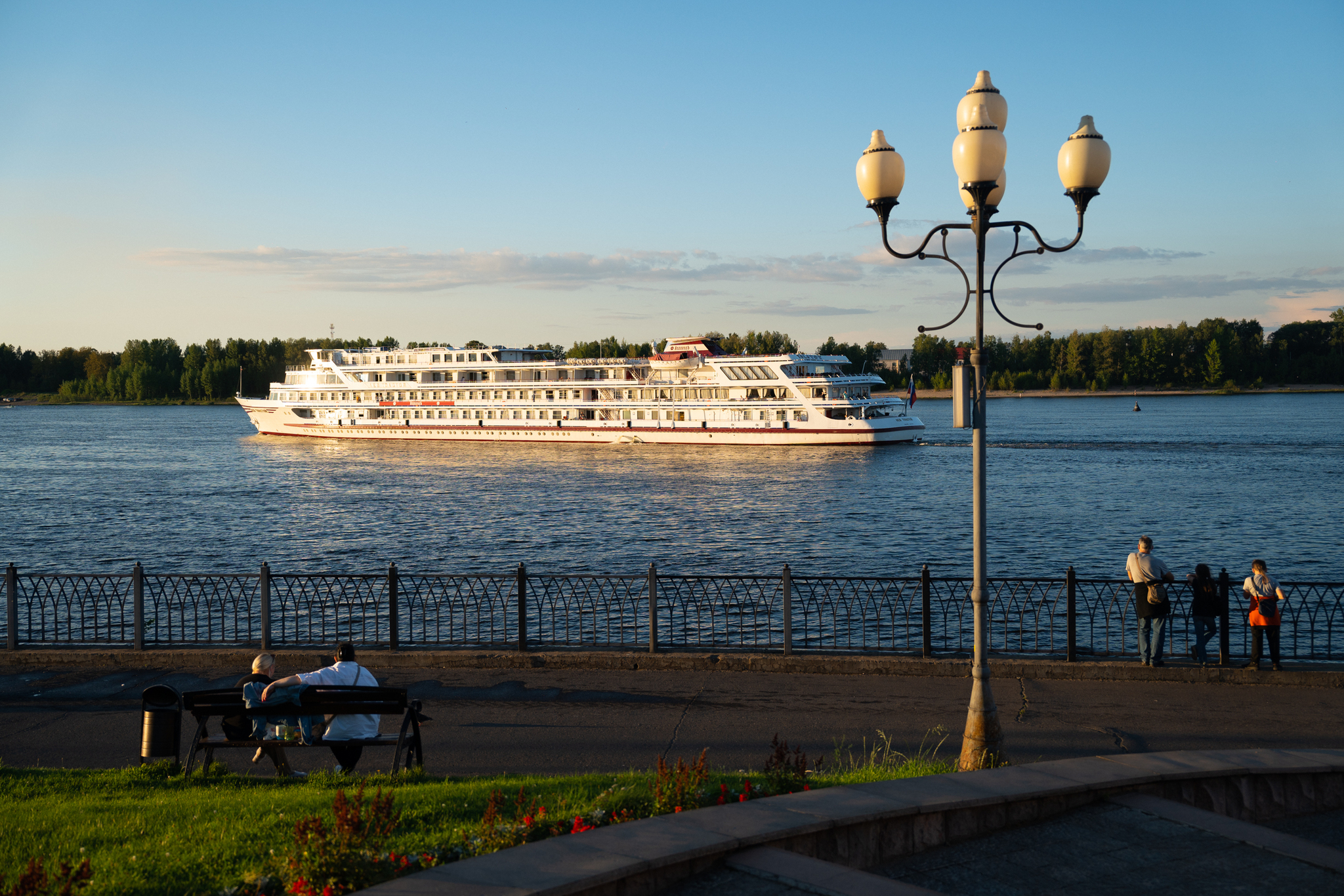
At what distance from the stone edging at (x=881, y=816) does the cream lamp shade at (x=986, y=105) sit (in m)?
4.73

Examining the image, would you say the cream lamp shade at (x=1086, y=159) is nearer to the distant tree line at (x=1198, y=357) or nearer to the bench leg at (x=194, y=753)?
the bench leg at (x=194, y=753)

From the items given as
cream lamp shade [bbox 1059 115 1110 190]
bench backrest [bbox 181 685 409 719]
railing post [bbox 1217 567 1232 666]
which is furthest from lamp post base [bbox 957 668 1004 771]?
railing post [bbox 1217 567 1232 666]

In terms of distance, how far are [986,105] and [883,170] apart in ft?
3.01

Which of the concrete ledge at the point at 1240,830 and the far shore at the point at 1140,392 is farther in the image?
the far shore at the point at 1140,392

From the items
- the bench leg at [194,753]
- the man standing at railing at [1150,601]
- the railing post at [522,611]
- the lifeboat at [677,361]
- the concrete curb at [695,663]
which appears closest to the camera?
the bench leg at [194,753]

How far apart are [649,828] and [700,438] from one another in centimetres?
6923

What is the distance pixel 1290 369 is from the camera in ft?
542

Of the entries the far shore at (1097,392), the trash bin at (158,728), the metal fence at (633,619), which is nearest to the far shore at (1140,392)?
the far shore at (1097,392)

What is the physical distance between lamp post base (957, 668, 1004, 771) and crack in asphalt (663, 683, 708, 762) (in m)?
2.37

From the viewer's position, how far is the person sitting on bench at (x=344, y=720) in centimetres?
734

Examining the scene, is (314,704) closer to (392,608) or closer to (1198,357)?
(392,608)

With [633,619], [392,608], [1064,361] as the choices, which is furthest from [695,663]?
[1064,361]

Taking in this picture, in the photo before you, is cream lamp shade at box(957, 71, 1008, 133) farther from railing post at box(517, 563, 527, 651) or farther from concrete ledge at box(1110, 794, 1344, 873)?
railing post at box(517, 563, 527, 651)

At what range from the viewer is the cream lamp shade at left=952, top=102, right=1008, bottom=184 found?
7.27 m
